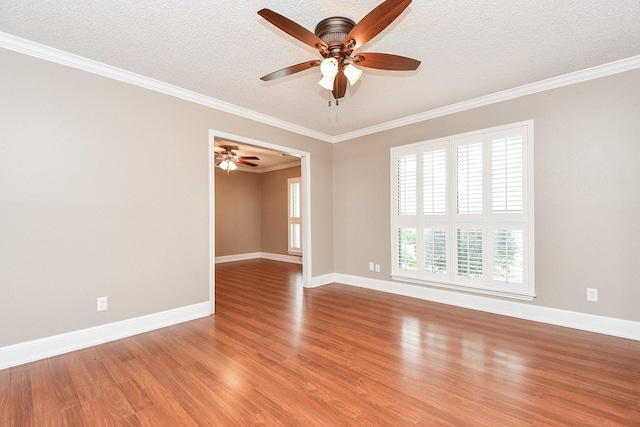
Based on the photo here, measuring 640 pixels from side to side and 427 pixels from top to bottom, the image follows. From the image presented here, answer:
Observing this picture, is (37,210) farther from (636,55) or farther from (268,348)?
(636,55)

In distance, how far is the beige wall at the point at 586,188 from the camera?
2.89 m

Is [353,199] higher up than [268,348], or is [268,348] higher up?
[353,199]

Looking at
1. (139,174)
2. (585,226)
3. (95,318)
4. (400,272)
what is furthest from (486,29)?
(95,318)

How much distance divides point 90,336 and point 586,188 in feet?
16.9

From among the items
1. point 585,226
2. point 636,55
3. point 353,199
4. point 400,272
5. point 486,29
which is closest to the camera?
point 486,29

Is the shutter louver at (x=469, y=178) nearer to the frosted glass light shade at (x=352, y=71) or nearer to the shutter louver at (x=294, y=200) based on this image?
the frosted glass light shade at (x=352, y=71)

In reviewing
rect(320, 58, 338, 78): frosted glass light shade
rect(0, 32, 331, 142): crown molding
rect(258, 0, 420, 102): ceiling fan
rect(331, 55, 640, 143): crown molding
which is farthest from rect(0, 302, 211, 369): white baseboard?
rect(331, 55, 640, 143): crown molding

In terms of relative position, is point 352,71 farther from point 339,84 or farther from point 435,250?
point 435,250

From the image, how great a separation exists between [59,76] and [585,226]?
534 centimetres

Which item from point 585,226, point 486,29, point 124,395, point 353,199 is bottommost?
point 124,395

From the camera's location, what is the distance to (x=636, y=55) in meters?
2.77

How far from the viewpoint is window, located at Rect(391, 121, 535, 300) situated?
3434 millimetres

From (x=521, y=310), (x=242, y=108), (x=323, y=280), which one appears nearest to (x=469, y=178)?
(x=521, y=310)

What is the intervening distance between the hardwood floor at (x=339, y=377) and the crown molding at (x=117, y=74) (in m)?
2.62
